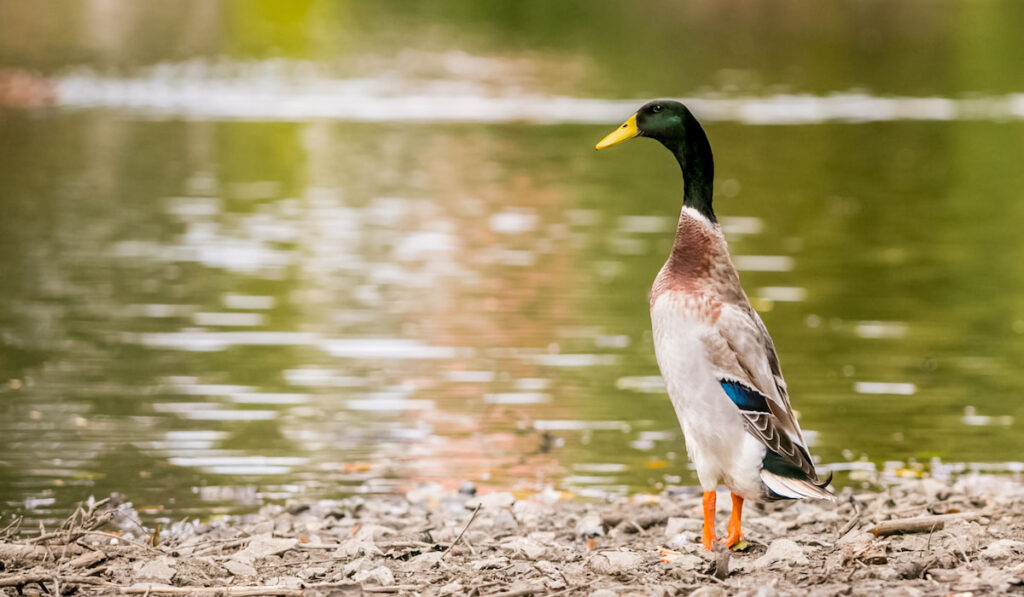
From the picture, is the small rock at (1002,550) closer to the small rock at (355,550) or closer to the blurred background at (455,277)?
the small rock at (355,550)

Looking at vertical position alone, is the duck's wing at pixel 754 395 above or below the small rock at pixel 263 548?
above

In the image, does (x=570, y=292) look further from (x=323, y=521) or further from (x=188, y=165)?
(x=188, y=165)

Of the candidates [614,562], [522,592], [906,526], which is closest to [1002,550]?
[906,526]

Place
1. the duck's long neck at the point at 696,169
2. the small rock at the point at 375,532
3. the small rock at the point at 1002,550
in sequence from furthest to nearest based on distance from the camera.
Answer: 1. the small rock at the point at 375,532
2. the duck's long neck at the point at 696,169
3. the small rock at the point at 1002,550

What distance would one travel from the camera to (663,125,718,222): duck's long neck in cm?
855

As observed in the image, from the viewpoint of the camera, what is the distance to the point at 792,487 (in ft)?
26.5

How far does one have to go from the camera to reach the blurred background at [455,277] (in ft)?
41.6

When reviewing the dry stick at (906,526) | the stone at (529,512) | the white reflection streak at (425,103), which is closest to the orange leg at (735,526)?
the dry stick at (906,526)

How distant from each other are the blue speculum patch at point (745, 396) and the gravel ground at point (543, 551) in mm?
702

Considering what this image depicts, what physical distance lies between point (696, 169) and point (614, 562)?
83.9 inches

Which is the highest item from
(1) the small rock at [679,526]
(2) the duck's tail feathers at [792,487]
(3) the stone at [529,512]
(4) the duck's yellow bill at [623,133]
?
(4) the duck's yellow bill at [623,133]

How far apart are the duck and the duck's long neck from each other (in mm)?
239

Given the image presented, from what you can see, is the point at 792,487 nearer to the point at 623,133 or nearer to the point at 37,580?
the point at 623,133

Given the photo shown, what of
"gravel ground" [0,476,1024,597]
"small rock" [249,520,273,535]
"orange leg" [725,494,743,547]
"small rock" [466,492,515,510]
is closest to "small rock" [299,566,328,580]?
"gravel ground" [0,476,1024,597]
